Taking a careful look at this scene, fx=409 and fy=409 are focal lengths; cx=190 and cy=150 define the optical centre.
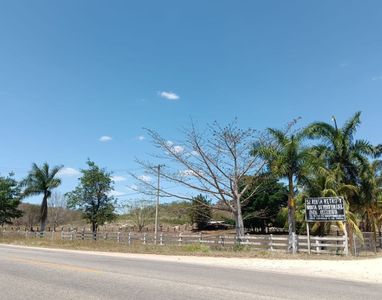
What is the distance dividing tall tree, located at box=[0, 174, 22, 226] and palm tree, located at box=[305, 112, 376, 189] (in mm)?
45295

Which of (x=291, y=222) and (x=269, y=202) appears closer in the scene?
(x=291, y=222)

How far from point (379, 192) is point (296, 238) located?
54.5 ft

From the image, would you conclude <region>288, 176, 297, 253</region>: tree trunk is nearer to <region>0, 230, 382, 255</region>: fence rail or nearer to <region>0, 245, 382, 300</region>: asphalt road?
<region>0, 230, 382, 255</region>: fence rail

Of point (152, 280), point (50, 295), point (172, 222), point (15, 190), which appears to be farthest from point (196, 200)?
point (172, 222)

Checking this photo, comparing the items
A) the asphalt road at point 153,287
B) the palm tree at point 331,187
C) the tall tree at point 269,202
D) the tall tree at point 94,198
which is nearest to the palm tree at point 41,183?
the tall tree at point 94,198

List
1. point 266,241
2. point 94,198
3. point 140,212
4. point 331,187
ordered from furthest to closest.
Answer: point 140,212 → point 94,198 → point 331,187 → point 266,241

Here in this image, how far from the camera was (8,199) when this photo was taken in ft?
188

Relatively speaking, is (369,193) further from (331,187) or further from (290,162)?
(290,162)

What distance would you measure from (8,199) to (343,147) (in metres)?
46.9

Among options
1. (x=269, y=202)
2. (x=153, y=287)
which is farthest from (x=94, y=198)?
(x=153, y=287)

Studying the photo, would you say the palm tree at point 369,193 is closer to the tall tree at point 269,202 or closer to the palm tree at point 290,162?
the palm tree at point 290,162

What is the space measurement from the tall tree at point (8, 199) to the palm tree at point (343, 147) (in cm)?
4529

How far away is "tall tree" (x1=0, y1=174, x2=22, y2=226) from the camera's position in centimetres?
5688

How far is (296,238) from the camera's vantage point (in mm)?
23844
